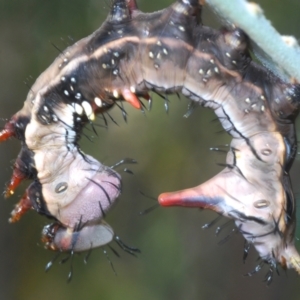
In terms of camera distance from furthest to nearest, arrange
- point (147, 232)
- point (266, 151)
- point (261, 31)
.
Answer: point (147, 232) < point (266, 151) < point (261, 31)

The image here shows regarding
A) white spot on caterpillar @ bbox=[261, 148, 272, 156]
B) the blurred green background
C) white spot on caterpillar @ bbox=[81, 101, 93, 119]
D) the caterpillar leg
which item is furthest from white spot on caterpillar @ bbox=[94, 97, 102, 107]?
the blurred green background

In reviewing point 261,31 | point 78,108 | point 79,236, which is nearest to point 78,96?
point 78,108

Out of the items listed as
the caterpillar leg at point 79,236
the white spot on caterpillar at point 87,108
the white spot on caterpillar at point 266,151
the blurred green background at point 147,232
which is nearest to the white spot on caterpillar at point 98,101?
the white spot on caterpillar at point 87,108

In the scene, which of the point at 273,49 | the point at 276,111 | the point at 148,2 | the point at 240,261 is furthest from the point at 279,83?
the point at 240,261

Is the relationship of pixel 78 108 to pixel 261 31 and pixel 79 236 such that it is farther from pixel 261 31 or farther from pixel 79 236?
pixel 261 31

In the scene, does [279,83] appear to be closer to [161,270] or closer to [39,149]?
[39,149]

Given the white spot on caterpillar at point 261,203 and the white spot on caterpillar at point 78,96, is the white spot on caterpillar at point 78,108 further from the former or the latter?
the white spot on caterpillar at point 261,203
